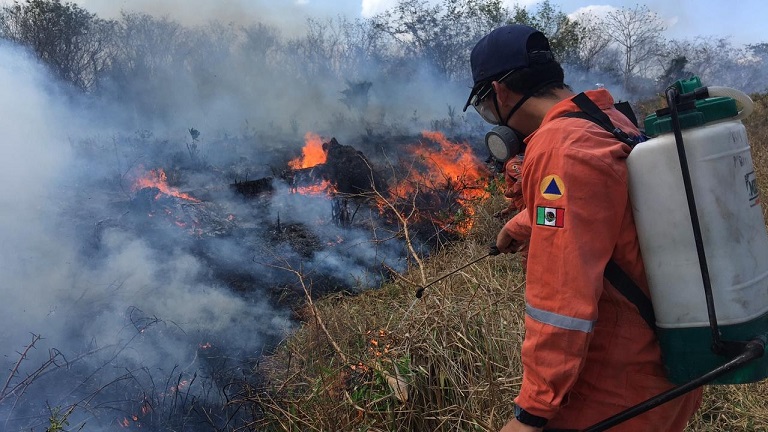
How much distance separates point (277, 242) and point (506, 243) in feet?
19.7

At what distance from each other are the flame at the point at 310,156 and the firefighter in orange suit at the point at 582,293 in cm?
1147

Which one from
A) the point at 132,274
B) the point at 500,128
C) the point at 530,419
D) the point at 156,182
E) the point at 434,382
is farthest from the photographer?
the point at 156,182

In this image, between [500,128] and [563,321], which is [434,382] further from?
[563,321]

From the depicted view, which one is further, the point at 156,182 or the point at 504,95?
the point at 156,182

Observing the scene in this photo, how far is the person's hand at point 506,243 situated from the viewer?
6.70ft

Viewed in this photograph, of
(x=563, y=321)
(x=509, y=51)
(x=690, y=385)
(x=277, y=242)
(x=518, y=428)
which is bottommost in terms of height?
(x=277, y=242)

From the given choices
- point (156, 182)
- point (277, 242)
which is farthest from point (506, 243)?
point (156, 182)

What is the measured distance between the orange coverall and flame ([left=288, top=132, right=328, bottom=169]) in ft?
37.7

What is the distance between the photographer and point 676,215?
4.02 ft

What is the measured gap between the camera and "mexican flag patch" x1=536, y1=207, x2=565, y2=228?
4.04 feet

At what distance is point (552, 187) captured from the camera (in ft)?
4.12

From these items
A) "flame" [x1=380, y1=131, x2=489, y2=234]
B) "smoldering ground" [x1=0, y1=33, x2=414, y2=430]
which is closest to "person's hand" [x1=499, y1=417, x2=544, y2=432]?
"smoldering ground" [x1=0, y1=33, x2=414, y2=430]

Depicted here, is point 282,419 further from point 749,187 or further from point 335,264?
point 335,264

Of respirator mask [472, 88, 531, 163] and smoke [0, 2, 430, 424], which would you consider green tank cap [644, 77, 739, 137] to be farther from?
smoke [0, 2, 430, 424]
